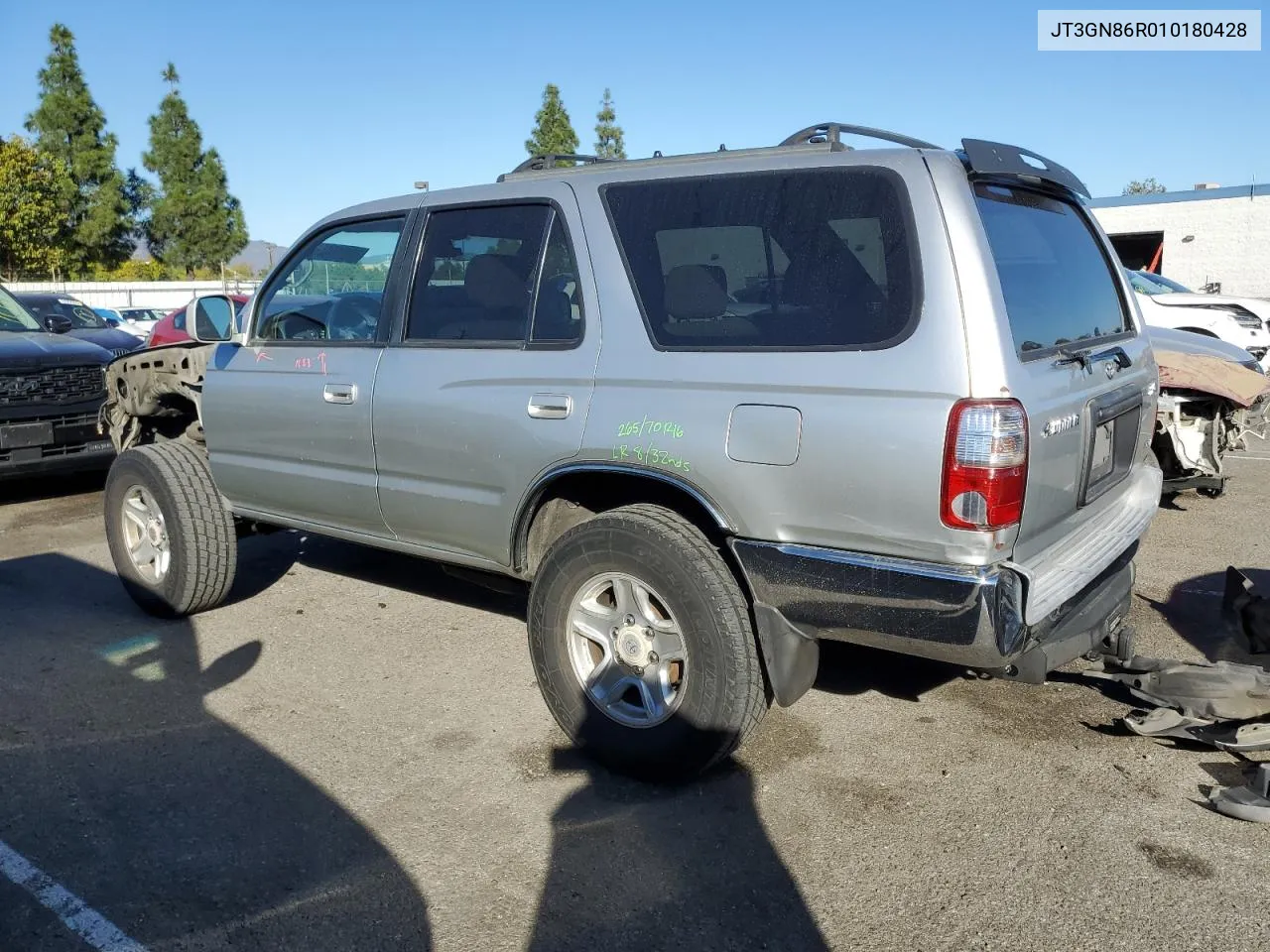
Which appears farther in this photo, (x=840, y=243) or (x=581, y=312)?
(x=581, y=312)

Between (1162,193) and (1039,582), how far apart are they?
29.8 m

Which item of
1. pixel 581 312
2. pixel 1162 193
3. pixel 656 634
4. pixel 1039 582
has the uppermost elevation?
pixel 1162 193

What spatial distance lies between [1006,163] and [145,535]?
4395 mm

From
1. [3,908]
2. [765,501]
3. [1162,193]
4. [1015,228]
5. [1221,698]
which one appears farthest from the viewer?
[1162,193]

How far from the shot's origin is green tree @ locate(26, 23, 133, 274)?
135 ft

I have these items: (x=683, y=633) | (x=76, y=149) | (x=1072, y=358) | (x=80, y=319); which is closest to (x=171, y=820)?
(x=683, y=633)

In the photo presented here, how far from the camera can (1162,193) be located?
2822 cm

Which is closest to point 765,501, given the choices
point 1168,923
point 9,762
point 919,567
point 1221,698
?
point 919,567

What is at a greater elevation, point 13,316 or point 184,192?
point 184,192

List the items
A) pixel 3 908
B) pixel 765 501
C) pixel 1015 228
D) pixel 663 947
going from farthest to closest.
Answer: pixel 1015 228 → pixel 765 501 → pixel 3 908 → pixel 663 947

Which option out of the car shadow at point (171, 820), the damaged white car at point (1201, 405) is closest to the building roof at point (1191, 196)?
the damaged white car at point (1201, 405)

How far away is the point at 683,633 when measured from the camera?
3.23 metres

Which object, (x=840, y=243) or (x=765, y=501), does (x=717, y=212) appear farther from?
(x=765, y=501)

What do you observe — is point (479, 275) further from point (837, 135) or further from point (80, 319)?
point (80, 319)
